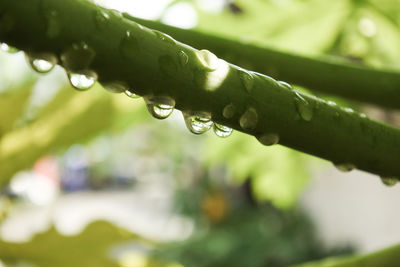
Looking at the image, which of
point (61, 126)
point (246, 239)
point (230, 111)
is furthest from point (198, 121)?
point (246, 239)

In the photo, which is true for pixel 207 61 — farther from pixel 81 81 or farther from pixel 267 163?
pixel 267 163

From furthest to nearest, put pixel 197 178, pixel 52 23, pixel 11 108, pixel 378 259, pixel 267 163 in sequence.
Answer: pixel 197 178 < pixel 267 163 < pixel 11 108 < pixel 378 259 < pixel 52 23

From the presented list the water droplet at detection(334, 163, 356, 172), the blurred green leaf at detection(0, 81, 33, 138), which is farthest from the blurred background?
the water droplet at detection(334, 163, 356, 172)

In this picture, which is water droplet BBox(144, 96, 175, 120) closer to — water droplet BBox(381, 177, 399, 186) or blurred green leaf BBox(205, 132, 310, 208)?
water droplet BBox(381, 177, 399, 186)

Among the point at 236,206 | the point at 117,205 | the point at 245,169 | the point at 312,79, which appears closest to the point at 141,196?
the point at 117,205

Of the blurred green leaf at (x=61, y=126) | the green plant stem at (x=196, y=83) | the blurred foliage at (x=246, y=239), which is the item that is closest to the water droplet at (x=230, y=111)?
the green plant stem at (x=196, y=83)

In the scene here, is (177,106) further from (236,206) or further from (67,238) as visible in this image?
(236,206)

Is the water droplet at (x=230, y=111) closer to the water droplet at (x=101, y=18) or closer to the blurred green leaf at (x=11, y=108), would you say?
the water droplet at (x=101, y=18)
